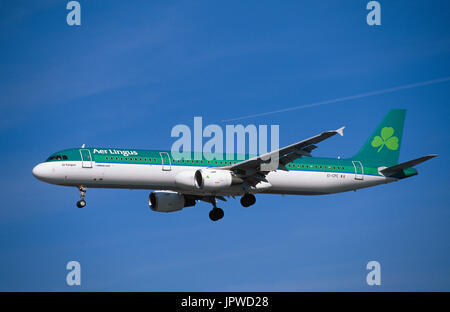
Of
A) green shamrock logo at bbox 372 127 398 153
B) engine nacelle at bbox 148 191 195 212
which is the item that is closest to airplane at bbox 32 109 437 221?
engine nacelle at bbox 148 191 195 212

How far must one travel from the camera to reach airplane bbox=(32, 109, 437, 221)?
53.1 metres

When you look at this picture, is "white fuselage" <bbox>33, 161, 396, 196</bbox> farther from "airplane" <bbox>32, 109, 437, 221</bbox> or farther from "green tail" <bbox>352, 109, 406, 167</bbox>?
"green tail" <bbox>352, 109, 406, 167</bbox>

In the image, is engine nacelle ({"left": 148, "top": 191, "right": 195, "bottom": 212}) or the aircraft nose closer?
the aircraft nose

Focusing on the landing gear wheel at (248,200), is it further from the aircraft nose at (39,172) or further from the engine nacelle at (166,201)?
the aircraft nose at (39,172)

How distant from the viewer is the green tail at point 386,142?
64188mm

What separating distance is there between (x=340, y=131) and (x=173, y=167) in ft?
41.5

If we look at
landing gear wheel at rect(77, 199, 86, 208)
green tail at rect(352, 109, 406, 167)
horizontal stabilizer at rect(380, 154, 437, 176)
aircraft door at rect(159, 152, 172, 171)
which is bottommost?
landing gear wheel at rect(77, 199, 86, 208)

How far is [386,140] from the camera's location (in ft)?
215

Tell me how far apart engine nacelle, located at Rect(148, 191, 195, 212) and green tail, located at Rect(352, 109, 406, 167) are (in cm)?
1452

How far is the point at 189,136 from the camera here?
55625 millimetres

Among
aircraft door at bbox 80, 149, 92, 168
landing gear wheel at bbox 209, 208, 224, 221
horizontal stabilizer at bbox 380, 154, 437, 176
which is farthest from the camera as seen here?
landing gear wheel at bbox 209, 208, 224, 221
